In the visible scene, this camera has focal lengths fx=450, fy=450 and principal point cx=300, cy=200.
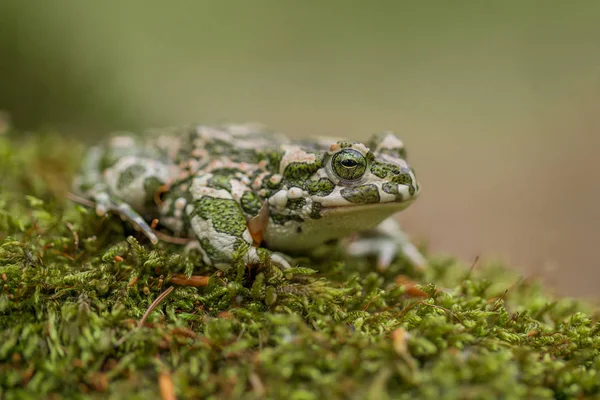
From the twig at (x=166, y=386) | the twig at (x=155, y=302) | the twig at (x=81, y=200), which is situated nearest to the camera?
the twig at (x=166, y=386)

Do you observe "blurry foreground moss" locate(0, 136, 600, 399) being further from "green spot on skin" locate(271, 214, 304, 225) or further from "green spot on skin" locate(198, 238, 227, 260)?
"green spot on skin" locate(271, 214, 304, 225)

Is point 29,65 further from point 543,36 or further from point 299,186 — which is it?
point 543,36

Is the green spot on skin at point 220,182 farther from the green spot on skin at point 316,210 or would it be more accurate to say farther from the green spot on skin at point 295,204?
the green spot on skin at point 316,210

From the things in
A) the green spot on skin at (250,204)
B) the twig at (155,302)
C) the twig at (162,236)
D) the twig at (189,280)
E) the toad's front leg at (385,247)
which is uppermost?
the green spot on skin at (250,204)

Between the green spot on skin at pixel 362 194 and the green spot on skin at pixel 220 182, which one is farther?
the green spot on skin at pixel 220 182

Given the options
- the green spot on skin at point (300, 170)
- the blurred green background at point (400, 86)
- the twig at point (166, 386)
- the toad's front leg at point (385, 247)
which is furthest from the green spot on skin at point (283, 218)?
the blurred green background at point (400, 86)

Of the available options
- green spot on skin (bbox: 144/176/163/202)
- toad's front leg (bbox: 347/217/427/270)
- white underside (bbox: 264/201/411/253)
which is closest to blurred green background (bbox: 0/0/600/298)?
toad's front leg (bbox: 347/217/427/270)

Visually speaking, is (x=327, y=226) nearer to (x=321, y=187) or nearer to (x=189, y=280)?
(x=321, y=187)
